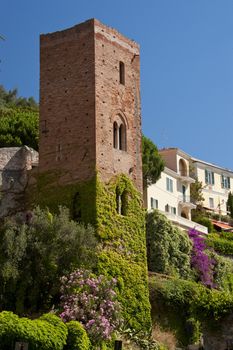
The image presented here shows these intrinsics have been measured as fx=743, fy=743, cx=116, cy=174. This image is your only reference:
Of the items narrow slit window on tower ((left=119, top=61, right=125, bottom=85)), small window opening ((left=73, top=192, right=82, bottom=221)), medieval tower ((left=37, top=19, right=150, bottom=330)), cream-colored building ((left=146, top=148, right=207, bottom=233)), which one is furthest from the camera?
cream-colored building ((left=146, top=148, right=207, bottom=233))

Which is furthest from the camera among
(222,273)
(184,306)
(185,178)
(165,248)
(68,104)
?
(185,178)

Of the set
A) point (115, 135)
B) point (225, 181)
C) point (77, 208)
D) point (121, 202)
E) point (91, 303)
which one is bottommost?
point (91, 303)

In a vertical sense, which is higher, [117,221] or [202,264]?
[117,221]

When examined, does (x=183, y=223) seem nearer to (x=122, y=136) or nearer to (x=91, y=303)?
(x=122, y=136)

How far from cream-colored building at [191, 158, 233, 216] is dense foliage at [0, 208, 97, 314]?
43.4m

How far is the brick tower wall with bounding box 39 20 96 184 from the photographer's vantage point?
114ft

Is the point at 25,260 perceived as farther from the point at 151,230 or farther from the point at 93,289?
the point at 151,230

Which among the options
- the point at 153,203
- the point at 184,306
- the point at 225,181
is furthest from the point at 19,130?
the point at 225,181

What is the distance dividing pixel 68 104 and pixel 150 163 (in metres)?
20.1

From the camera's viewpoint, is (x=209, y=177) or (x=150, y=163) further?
(x=209, y=177)

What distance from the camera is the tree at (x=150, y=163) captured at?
54.3 m

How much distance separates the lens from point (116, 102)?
3634cm

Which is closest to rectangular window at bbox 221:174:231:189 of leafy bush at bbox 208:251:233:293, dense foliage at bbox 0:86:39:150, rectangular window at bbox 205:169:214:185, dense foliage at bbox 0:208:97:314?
rectangular window at bbox 205:169:214:185

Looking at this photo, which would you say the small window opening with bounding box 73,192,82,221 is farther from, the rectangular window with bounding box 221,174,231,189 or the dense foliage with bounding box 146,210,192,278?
the rectangular window with bounding box 221,174,231,189
